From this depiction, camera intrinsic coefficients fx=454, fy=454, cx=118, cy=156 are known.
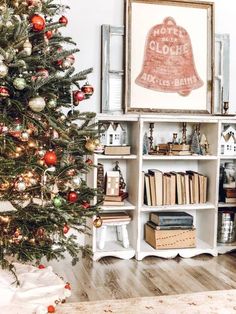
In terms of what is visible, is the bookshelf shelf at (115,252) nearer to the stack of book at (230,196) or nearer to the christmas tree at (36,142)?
the stack of book at (230,196)

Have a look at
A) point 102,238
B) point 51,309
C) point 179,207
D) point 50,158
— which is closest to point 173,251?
point 179,207

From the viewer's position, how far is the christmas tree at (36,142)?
6.72ft

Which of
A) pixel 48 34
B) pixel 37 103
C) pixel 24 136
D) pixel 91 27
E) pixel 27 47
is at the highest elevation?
pixel 91 27

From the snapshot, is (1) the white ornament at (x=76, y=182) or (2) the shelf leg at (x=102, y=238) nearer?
(1) the white ornament at (x=76, y=182)

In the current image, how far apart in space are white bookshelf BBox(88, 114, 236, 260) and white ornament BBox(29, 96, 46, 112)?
57.7 inches

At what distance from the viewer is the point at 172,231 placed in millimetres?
3670

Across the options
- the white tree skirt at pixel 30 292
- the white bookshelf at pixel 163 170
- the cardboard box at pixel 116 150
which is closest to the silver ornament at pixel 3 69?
the white tree skirt at pixel 30 292

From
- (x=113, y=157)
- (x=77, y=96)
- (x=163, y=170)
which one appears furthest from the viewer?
(x=163, y=170)

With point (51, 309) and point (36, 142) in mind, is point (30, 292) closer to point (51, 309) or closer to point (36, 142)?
point (51, 309)

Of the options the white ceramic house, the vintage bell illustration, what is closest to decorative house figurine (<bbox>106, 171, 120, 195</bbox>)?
the white ceramic house

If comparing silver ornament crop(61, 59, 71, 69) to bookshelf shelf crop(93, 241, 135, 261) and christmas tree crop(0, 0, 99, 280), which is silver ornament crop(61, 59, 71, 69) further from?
bookshelf shelf crop(93, 241, 135, 261)

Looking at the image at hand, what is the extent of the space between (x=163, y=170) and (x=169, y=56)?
3.23ft

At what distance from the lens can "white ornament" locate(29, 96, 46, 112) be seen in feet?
6.58

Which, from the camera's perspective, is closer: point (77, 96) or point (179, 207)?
point (77, 96)
